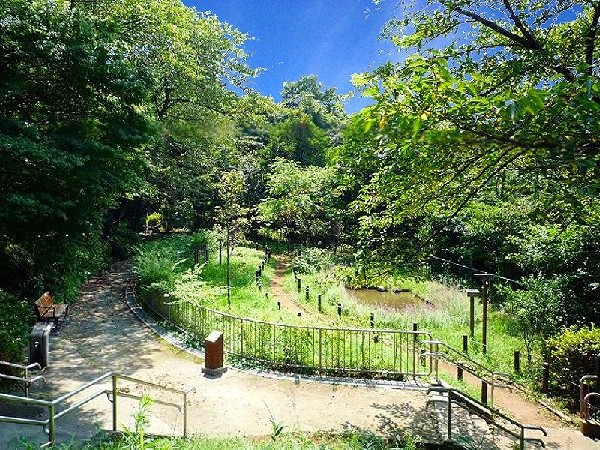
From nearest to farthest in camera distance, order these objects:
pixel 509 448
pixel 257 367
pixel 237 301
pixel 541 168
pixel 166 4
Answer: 1. pixel 541 168
2. pixel 509 448
3. pixel 257 367
4. pixel 237 301
5. pixel 166 4

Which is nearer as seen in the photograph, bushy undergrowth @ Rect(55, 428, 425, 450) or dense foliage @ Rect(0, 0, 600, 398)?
dense foliage @ Rect(0, 0, 600, 398)

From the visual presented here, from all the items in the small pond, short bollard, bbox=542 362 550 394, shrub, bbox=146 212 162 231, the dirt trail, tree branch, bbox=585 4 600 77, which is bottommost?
short bollard, bbox=542 362 550 394

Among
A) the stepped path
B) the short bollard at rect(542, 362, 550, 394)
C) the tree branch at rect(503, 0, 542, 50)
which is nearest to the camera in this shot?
the stepped path

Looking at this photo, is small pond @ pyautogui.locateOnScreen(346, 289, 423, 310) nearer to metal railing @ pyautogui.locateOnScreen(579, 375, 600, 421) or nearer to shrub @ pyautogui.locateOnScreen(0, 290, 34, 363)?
metal railing @ pyautogui.locateOnScreen(579, 375, 600, 421)

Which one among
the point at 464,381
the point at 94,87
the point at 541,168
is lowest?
the point at 464,381

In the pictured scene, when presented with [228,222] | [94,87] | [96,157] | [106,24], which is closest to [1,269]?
[96,157]

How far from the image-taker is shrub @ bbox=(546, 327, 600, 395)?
9.74m

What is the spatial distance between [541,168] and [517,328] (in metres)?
11.7

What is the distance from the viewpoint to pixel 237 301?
1639 centimetres

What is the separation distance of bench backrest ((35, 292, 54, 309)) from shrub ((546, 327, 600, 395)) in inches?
452

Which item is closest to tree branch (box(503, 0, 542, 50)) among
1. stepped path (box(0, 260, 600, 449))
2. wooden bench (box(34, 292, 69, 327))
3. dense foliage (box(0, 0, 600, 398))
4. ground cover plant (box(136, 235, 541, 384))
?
dense foliage (box(0, 0, 600, 398))

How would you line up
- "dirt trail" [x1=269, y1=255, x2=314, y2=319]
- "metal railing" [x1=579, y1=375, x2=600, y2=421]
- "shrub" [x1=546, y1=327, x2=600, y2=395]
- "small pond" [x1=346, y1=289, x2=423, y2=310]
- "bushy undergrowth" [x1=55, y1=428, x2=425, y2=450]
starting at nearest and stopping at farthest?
"bushy undergrowth" [x1=55, y1=428, x2=425, y2=450]
"metal railing" [x1=579, y1=375, x2=600, y2=421]
"shrub" [x1=546, y1=327, x2=600, y2=395]
"dirt trail" [x1=269, y1=255, x2=314, y2=319]
"small pond" [x1=346, y1=289, x2=423, y2=310]

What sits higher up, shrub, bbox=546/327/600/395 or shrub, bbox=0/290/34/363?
shrub, bbox=0/290/34/363

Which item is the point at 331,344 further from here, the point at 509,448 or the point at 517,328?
the point at 517,328
